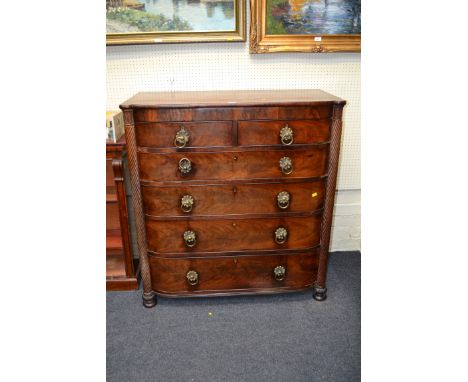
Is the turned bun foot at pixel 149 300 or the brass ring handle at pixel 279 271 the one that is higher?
the brass ring handle at pixel 279 271

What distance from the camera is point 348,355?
1982 millimetres

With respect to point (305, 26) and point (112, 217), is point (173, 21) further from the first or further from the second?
point (112, 217)

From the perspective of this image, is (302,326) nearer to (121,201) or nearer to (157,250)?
(157,250)

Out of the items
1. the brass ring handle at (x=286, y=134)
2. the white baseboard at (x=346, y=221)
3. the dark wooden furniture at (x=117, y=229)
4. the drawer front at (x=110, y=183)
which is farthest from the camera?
the white baseboard at (x=346, y=221)

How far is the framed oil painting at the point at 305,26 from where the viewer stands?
236 centimetres

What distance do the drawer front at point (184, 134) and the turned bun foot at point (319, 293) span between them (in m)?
1.18

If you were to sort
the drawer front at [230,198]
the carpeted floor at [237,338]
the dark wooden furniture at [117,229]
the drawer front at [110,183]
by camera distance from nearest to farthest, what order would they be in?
1. the carpeted floor at [237,338]
2. the drawer front at [230,198]
3. the dark wooden furniture at [117,229]
4. the drawer front at [110,183]

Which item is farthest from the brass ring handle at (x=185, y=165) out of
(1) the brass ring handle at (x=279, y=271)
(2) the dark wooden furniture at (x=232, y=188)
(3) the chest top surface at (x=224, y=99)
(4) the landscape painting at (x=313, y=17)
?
(4) the landscape painting at (x=313, y=17)

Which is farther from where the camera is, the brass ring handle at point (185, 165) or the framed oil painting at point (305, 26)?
the framed oil painting at point (305, 26)

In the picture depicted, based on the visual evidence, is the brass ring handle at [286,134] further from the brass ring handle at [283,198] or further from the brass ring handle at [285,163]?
the brass ring handle at [283,198]

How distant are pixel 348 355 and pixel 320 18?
2136 mm

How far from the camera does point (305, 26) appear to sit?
2412mm

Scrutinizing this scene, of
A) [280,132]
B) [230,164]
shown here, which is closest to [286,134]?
[280,132]

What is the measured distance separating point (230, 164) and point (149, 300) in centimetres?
109
